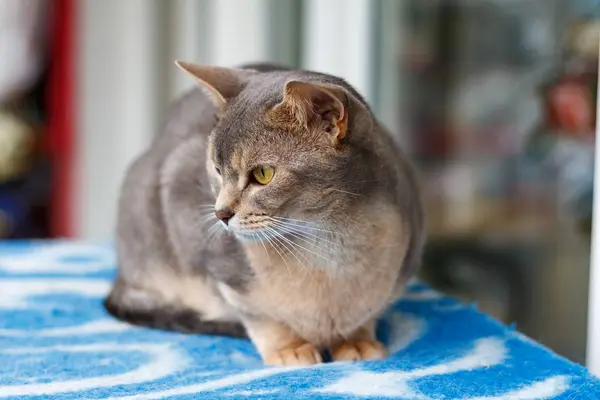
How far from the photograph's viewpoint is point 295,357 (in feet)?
3.56

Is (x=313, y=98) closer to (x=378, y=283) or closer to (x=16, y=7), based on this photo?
(x=378, y=283)

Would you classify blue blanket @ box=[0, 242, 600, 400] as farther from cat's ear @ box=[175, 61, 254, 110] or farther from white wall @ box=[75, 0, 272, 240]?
white wall @ box=[75, 0, 272, 240]

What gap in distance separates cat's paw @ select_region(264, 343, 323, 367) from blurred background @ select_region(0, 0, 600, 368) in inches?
23.9

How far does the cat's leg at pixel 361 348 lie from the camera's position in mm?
1100

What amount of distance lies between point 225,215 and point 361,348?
0.29 meters

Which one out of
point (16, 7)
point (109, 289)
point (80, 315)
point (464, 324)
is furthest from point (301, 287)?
point (16, 7)

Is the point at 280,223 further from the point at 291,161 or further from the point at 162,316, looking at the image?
the point at 162,316

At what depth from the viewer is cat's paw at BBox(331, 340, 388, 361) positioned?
1098 mm

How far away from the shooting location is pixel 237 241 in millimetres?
1124

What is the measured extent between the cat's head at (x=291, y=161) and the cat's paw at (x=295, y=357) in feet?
0.62

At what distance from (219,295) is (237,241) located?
0.44ft

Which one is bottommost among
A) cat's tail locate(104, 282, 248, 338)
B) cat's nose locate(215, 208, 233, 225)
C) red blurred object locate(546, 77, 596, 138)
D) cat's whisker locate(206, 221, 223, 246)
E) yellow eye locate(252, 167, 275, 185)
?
cat's tail locate(104, 282, 248, 338)

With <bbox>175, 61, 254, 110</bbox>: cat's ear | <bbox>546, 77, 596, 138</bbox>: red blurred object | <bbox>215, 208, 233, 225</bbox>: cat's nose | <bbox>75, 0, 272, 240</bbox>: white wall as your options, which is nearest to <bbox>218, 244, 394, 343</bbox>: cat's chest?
<bbox>215, 208, 233, 225</bbox>: cat's nose

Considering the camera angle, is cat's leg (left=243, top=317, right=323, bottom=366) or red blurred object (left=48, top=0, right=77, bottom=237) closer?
cat's leg (left=243, top=317, right=323, bottom=366)
